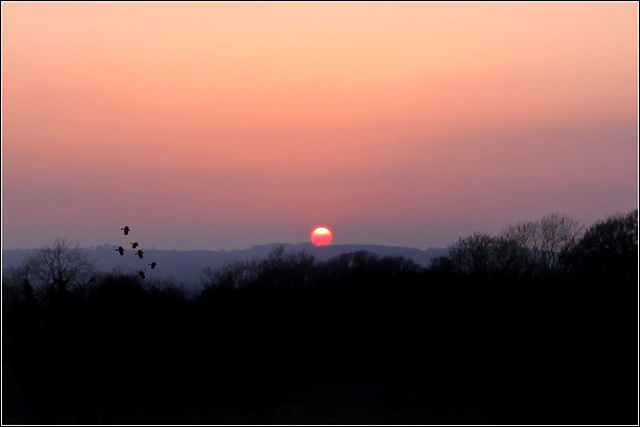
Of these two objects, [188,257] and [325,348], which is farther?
[188,257]

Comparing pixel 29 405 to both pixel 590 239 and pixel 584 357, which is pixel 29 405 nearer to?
pixel 584 357

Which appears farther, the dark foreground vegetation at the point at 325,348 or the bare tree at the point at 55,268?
the bare tree at the point at 55,268

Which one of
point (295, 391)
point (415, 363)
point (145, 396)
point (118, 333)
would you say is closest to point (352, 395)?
point (295, 391)

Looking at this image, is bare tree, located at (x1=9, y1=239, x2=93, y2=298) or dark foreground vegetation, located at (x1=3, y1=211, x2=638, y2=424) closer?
dark foreground vegetation, located at (x1=3, y1=211, x2=638, y2=424)
